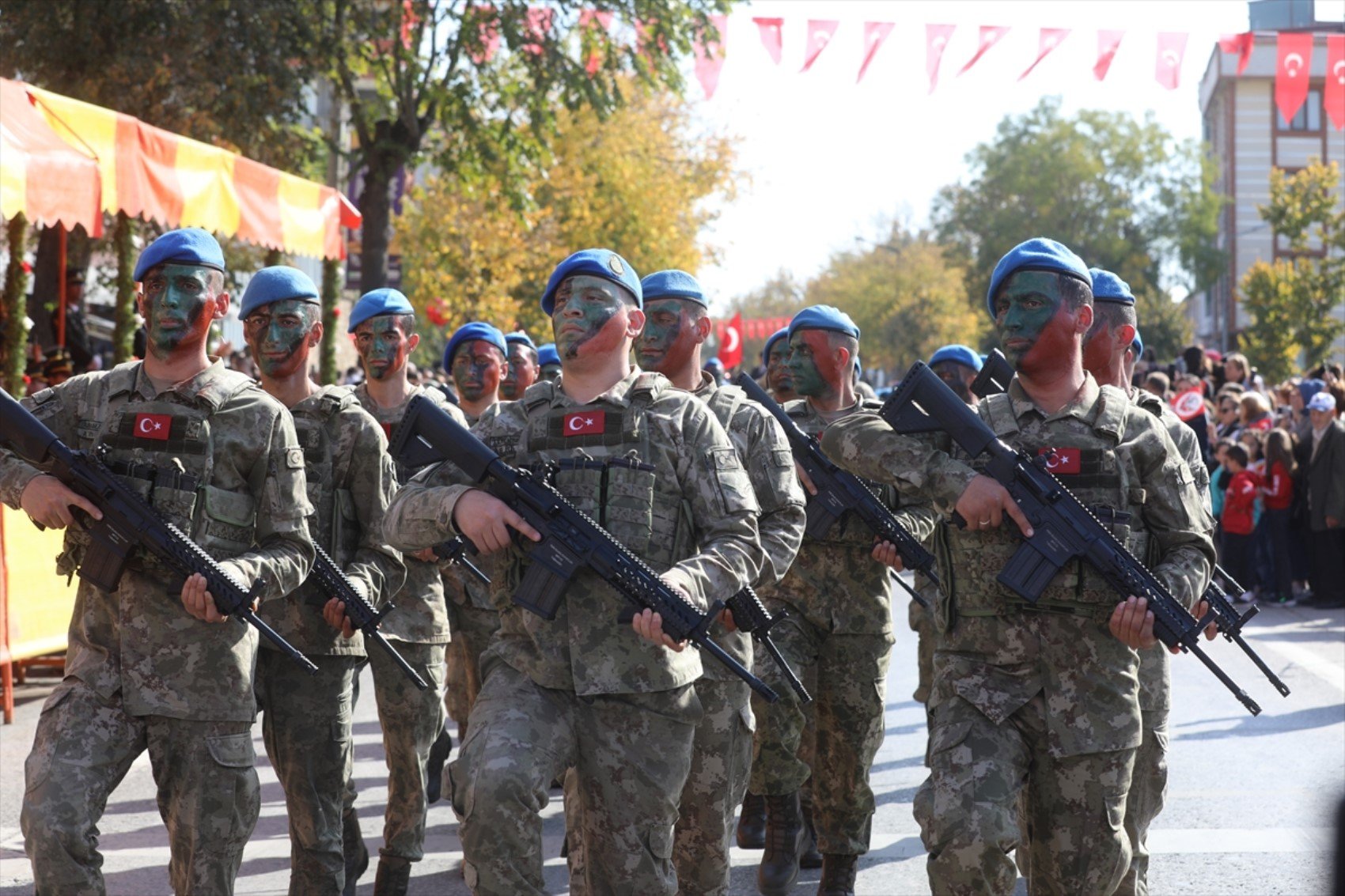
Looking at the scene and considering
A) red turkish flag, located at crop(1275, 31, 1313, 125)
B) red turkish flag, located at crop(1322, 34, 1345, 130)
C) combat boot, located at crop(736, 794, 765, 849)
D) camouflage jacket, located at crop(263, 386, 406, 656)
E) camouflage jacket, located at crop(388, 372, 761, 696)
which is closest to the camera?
camouflage jacket, located at crop(388, 372, 761, 696)

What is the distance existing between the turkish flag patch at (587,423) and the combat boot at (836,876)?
2.57 meters

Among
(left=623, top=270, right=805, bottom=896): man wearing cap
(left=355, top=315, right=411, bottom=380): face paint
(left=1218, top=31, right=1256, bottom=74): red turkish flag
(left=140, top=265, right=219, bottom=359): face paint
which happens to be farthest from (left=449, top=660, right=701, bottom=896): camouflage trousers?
(left=1218, top=31, right=1256, bottom=74): red turkish flag

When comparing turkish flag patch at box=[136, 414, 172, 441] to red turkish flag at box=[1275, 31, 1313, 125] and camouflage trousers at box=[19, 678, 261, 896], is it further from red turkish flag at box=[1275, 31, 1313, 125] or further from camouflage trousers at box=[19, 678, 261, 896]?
red turkish flag at box=[1275, 31, 1313, 125]

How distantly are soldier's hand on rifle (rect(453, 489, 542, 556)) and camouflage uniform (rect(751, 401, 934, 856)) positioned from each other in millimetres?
2275

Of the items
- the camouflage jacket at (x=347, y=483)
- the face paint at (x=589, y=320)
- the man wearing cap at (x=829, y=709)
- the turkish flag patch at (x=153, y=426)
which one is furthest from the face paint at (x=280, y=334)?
the man wearing cap at (x=829, y=709)

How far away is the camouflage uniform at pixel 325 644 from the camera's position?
18.3 feet

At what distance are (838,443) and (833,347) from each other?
1.97 m

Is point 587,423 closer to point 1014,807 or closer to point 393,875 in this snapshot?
point 1014,807

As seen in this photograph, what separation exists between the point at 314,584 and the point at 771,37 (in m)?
14.7

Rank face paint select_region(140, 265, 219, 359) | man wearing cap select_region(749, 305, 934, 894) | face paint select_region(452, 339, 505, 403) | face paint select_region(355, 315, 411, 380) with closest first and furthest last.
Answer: face paint select_region(140, 265, 219, 359), man wearing cap select_region(749, 305, 934, 894), face paint select_region(355, 315, 411, 380), face paint select_region(452, 339, 505, 403)

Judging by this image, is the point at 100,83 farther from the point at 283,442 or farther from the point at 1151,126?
the point at 1151,126

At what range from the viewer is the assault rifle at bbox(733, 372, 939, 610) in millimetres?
6762

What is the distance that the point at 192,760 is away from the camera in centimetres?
470

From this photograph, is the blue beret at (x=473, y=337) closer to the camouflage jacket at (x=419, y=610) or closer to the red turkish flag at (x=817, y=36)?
the camouflage jacket at (x=419, y=610)
